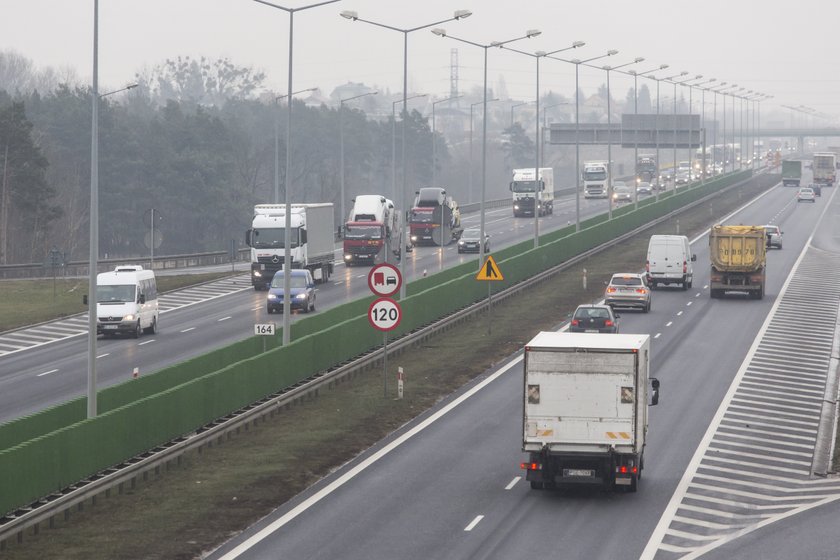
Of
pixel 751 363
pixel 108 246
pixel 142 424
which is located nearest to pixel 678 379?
pixel 751 363

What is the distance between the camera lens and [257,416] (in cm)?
3669

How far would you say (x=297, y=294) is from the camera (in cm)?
6250

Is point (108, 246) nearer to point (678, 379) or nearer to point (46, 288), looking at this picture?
point (46, 288)

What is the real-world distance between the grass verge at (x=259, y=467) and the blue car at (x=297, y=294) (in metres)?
9.18

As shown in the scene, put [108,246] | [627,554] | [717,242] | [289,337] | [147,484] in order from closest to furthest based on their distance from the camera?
1. [627,554]
2. [147,484]
3. [289,337]
4. [717,242]
5. [108,246]

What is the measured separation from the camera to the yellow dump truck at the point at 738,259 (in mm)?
65188

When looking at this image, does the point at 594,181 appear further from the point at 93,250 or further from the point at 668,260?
the point at 93,250

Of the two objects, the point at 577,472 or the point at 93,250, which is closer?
the point at 577,472

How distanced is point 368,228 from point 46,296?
19892 mm

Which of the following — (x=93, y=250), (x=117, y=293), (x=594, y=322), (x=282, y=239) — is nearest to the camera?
(x=93, y=250)

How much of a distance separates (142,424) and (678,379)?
18742mm

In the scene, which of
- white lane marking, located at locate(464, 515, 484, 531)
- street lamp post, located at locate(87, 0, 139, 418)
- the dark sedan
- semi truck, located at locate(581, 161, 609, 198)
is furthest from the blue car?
semi truck, located at locate(581, 161, 609, 198)

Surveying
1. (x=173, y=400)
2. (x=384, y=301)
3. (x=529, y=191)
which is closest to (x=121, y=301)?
(x=384, y=301)

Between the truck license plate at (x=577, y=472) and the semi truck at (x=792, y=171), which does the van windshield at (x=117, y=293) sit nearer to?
the truck license plate at (x=577, y=472)
